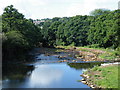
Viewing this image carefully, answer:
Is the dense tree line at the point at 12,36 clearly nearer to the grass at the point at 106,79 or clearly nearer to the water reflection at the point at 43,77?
the water reflection at the point at 43,77

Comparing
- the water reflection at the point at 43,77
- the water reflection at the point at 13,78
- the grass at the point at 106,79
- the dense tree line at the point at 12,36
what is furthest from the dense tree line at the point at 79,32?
the grass at the point at 106,79

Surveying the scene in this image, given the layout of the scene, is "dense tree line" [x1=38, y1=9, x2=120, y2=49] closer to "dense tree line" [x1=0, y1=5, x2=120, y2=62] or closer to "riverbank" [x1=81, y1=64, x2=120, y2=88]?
"dense tree line" [x1=0, y1=5, x2=120, y2=62]

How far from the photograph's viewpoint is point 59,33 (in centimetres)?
9538

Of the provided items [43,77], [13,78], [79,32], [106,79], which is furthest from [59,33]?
[106,79]

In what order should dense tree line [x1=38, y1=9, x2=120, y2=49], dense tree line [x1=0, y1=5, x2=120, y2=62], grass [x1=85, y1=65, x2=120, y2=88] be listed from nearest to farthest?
grass [x1=85, y1=65, x2=120, y2=88] → dense tree line [x1=0, y1=5, x2=120, y2=62] → dense tree line [x1=38, y1=9, x2=120, y2=49]

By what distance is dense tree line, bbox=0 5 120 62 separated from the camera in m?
45.0

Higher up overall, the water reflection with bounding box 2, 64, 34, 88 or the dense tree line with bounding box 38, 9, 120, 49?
the dense tree line with bounding box 38, 9, 120, 49

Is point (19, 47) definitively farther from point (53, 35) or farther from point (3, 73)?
point (53, 35)

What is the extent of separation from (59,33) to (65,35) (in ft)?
13.6

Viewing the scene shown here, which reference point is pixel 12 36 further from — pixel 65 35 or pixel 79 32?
pixel 65 35

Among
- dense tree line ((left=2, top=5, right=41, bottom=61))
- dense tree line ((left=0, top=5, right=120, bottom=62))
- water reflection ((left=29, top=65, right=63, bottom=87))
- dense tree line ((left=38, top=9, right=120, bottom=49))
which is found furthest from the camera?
dense tree line ((left=38, top=9, right=120, bottom=49))

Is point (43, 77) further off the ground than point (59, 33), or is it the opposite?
point (59, 33)

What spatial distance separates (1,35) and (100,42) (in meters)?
40.2

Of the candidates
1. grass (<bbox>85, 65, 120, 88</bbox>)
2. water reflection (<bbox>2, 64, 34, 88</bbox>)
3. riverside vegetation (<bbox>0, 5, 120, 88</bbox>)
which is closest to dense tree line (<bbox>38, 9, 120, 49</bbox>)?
riverside vegetation (<bbox>0, 5, 120, 88</bbox>)
